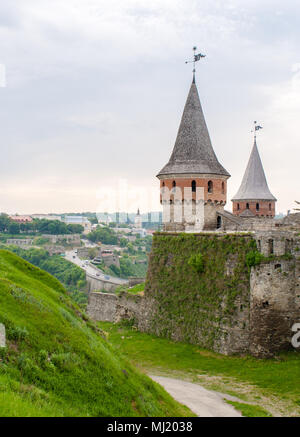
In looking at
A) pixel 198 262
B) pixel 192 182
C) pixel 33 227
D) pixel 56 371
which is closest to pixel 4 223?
pixel 33 227

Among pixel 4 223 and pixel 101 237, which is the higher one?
→ pixel 4 223

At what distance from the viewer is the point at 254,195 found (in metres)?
44.7

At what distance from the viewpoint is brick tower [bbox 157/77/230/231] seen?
30797mm

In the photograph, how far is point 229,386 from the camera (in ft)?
63.5

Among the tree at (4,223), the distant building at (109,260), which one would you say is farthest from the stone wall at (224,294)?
the tree at (4,223)

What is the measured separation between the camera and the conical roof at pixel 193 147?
3103cm

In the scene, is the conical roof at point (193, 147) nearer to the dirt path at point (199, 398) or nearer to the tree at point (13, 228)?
the dirt path at point (199, 398)

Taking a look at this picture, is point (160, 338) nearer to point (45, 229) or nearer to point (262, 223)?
point (262, 223)

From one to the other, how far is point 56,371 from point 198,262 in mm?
16784

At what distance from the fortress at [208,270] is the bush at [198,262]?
62mm

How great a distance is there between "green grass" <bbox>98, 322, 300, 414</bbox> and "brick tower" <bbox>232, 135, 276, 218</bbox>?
837 inches

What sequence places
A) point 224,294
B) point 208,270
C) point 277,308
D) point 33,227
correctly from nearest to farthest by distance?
point 277,308
point 224,294
point 208,270
point 33,227

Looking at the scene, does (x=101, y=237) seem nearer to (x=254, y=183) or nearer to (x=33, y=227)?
(x=33, y=227)
